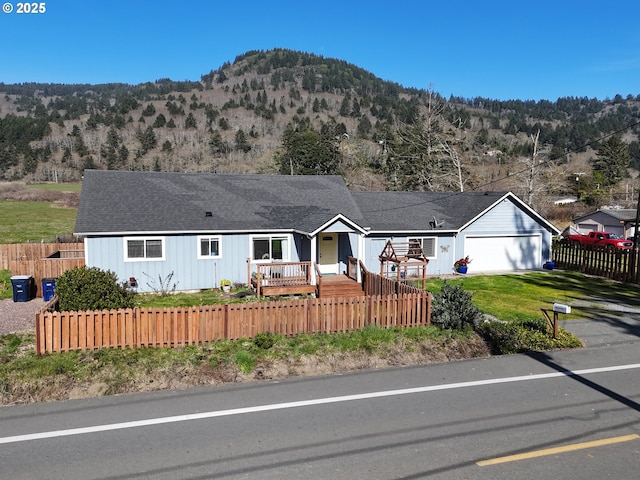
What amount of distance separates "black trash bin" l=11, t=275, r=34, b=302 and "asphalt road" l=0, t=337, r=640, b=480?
10.9 m

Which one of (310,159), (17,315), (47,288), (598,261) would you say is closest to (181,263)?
(47,288)

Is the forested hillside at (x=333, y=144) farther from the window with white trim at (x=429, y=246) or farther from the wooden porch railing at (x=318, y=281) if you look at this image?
the wooden porch railing at (x=318, y=281)

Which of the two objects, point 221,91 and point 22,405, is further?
point 221,91

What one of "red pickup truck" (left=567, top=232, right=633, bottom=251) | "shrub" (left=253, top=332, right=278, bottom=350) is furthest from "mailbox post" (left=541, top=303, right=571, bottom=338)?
"red pickup truck" (left=567, top=232, right=633, bottom=251)

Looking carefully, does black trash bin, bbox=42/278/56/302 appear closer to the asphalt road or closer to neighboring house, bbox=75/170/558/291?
neighboring house, bbox=75/170/558/291

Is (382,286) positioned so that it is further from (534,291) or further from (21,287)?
(21,287)

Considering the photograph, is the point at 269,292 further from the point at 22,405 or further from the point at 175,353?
the point at 22,405

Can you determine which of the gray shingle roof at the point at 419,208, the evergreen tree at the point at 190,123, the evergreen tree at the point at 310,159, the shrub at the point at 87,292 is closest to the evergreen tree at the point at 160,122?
the evergreen tree at the point at 190,123

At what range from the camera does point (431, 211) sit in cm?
2767

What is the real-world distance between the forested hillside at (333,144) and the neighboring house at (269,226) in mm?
7451

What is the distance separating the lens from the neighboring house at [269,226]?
20.5 m

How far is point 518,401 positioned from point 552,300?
1166cm

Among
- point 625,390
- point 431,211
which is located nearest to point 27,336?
point 625,390

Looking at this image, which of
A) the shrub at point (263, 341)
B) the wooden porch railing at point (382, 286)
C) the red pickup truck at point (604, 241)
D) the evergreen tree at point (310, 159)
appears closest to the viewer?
the shrub at point (263, 341)
